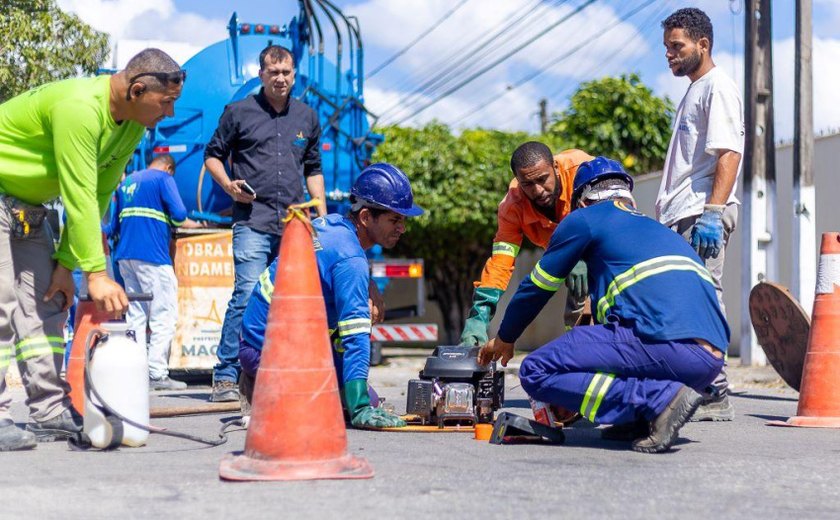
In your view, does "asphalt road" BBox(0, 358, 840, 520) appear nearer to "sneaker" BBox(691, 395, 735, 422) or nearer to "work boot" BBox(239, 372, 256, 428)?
"work boot" BBox(239, 372, 256, 428)

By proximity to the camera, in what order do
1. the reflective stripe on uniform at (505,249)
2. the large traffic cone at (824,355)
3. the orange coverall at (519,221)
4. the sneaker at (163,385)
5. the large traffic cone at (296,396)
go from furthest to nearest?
1. the sneaker at (163,385)
2. the reflective stripe on uniform at (505,249)
3. the orange coverall at (519,221)
4. the large traffic cone at (824,355)
5. the large traffic cone at (296,396)

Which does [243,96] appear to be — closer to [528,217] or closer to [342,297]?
[528,217]

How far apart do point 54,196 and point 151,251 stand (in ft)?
14.0

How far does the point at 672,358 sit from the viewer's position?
498cm

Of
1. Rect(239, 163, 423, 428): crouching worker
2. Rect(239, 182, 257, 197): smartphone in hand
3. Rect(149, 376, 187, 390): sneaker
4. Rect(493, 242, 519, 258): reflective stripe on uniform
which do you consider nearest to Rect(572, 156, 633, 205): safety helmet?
Rect(239, 163, 423, 428): crouching worker

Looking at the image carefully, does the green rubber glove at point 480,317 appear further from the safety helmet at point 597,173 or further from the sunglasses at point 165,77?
the sunglasses at point 165,77

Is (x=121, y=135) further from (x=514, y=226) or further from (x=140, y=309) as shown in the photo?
(x=140, y=309)

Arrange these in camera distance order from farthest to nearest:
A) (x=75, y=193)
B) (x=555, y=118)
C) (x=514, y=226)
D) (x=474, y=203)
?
(x=555, y=118)
(x=474, y=203)
(x=514, y=226)
(x=75, y=193)

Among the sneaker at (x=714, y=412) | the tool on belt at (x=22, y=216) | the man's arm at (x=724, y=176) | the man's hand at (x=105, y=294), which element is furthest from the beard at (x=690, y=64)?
the tool on belt at (x=22, y=216)

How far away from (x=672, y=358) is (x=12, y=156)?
2.96 meters

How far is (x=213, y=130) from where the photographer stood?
36.2ft

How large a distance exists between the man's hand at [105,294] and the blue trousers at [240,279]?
2.52 m

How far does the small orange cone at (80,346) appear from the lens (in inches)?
205

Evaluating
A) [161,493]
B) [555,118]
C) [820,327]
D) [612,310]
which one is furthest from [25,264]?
[555,118]
